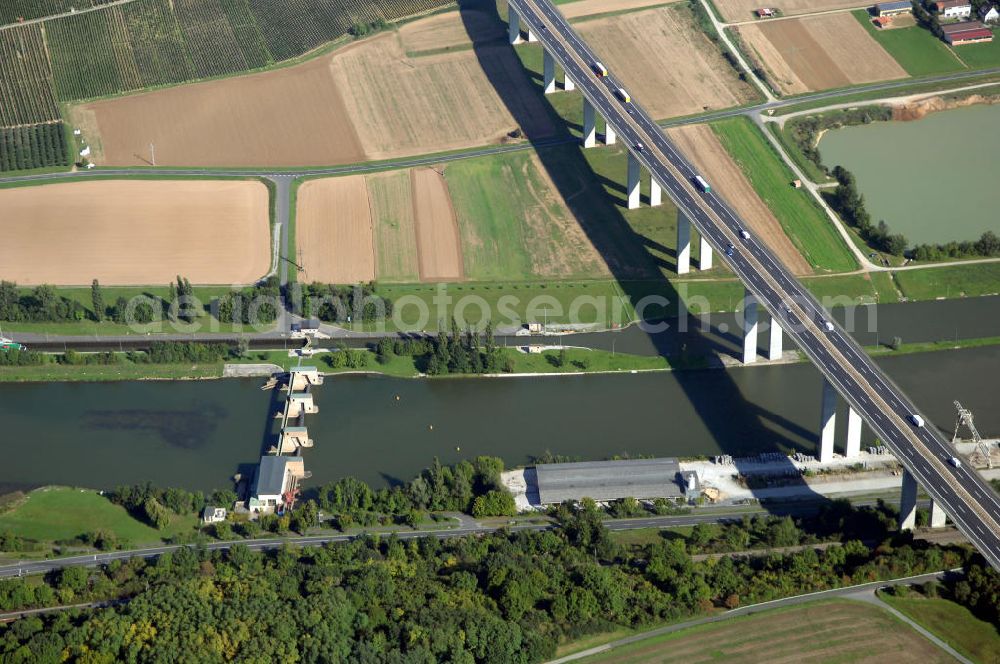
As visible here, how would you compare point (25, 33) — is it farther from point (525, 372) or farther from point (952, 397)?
point (952, 397)

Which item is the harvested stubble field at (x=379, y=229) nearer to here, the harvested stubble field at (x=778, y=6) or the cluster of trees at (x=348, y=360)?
the cluster of trees at (x=348, y=360)

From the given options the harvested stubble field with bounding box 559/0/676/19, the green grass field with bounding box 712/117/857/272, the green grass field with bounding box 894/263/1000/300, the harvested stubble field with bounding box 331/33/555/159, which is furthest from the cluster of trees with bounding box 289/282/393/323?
the harvested stubble field with bounding box 559/0/676/19

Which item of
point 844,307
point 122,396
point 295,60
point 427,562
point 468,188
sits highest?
point 295,60

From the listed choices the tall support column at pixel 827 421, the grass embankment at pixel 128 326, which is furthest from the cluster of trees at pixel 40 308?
the tall support column at pixel 827 421

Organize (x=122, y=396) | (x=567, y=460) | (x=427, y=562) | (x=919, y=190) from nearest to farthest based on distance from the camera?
(x=427, y=562)
(x=567, y=460)
(x=122, y=396)
(x=919, y=190)

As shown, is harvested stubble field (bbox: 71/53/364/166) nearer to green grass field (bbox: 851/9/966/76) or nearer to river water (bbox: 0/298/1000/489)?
river water (bbox: 0/298/1000/489)

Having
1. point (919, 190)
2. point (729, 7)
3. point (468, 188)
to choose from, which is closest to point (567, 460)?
point (468, 188)

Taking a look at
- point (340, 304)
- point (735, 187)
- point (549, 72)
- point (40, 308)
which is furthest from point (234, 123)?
point (735, 187)
